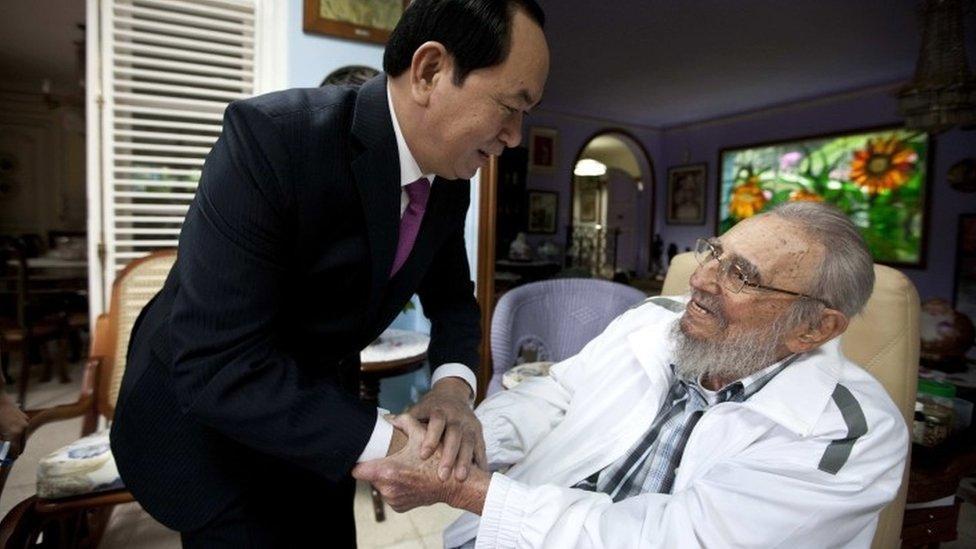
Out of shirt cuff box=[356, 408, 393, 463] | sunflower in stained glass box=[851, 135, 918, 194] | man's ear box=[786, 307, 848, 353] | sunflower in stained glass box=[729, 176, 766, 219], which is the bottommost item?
shirt cuff box=[356, 408, 393, 463]

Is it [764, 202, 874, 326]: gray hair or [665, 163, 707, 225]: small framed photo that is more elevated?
[665, 163, 707, 225]: small framed photo

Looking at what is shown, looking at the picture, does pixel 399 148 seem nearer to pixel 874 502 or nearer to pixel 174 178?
pixel 874 502

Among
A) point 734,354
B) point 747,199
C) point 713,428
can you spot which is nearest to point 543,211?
point 747,199

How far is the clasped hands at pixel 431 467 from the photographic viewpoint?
2.84ft

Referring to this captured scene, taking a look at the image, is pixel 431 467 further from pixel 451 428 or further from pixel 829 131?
pixel 829 131

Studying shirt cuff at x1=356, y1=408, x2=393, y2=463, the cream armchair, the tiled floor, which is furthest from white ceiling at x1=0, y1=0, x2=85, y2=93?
the cream armchair

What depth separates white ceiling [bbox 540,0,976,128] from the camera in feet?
13.5

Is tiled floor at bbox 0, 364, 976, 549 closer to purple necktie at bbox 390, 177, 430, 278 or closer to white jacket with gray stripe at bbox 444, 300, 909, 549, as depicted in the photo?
white jacket with gray stripe at bbox 444, 300, 909, 549

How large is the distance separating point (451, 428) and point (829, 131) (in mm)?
7464

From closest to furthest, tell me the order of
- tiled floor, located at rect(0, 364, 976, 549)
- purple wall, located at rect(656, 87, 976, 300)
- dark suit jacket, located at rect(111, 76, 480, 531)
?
dark suit jacket, located at rect(111, 76, 480, 531) < tiled floor, located at rect(0, 364, 976, 549) < purple wall, located at rect(656, 87, 976, 300)

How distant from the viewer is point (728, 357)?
1.19 metres

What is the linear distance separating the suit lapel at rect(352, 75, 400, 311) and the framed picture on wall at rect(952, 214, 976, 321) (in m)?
6.70

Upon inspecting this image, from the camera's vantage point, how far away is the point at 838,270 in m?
1.12

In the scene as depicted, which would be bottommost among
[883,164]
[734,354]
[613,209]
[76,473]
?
[76,473]
